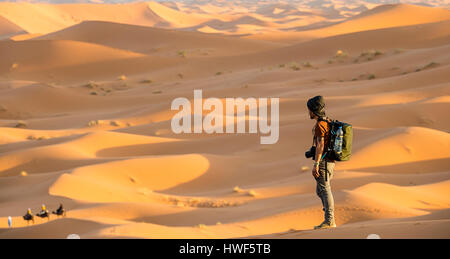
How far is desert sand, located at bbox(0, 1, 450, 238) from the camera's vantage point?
7957 mm

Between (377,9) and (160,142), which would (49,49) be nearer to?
(160,142)

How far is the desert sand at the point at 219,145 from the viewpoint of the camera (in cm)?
796

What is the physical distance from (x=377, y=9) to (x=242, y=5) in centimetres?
8060

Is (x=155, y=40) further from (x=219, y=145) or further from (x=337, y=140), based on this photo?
(x=337, y=140)

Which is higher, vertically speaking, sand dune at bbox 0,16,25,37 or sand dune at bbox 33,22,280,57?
sand dune at bbox 0,16,25,37

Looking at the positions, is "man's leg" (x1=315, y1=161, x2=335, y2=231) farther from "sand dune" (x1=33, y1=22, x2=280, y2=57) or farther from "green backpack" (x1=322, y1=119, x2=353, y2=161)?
"sand dune" (x1=33, y1=22, x2=280, y2=57)

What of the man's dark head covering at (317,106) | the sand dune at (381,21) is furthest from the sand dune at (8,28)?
the man's dark head covering at (317,106)

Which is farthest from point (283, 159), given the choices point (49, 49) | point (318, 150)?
point (49, 49)

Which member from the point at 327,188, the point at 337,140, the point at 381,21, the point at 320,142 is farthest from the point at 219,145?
the point at 381,21

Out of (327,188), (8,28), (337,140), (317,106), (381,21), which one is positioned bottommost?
(327,188)

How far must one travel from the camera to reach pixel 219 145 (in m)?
15.0

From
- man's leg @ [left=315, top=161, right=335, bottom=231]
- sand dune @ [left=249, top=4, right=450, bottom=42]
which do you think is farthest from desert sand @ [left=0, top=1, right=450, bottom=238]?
sand dune @ [left=249, top=4, right=450, bottom=42]

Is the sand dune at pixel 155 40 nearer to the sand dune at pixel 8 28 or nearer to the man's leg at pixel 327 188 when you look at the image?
A: the sand dune at pixel 8 28

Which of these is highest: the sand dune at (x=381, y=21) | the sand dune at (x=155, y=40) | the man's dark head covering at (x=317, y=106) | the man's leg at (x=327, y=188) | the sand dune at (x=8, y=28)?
the sand dune at (x=8, y=28)
